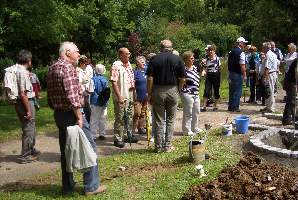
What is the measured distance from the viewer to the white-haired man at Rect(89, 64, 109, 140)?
992 cm

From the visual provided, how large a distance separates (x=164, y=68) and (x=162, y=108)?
716 mm

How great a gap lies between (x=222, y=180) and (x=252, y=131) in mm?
4004

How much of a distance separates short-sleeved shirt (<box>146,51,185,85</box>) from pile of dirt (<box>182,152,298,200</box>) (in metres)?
2.32

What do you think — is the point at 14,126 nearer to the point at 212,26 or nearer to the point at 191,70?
the point at 191,70

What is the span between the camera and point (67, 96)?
6.38m

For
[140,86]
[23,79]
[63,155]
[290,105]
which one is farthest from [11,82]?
[290,105]

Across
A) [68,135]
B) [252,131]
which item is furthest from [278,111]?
[68,135]

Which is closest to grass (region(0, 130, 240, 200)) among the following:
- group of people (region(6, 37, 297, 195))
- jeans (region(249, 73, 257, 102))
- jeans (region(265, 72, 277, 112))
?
group of people (region(6, 37, 297, 195))

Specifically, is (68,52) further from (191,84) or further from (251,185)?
(191,84)

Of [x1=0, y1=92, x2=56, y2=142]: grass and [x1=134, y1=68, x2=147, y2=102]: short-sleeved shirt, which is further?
[x1=0, y1=92, x2=56, y2=142]: grass

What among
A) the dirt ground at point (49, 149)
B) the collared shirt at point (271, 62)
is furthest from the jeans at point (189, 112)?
the collared shirt at point (271, 62)

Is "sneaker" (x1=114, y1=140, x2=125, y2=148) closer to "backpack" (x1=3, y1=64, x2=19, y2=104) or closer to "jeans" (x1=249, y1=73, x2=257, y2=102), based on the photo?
"backpack" (x1=3, y1=64, x2=19, y2=104)

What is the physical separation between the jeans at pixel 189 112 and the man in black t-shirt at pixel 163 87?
1453 millimetres

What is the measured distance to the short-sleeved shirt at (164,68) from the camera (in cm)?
873
